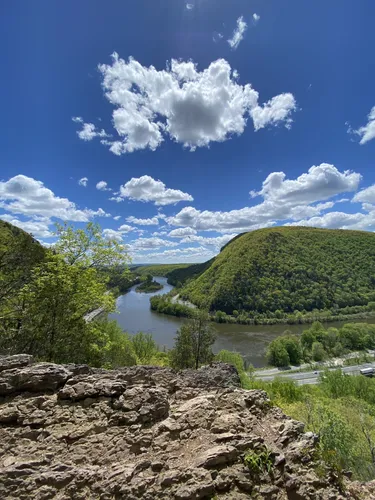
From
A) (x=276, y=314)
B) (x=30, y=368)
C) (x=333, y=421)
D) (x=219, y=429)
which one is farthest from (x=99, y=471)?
(x=276, y=314)

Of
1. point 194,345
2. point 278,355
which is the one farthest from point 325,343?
point 194,345

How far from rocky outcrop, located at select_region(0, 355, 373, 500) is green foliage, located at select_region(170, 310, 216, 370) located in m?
23.6

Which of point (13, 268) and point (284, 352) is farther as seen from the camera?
point (284, 352)

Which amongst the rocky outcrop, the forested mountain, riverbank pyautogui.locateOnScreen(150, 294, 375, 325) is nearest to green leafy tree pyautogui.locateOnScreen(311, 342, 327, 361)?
riverbank pyautogui.locateOnScreen(150, 294, 375, 325)

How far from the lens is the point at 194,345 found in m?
28.8

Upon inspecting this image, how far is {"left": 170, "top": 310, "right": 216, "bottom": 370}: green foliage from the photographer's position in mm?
28078

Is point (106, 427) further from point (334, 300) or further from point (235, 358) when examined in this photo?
point (334, 300)

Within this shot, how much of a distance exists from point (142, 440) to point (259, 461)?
7.19 ft

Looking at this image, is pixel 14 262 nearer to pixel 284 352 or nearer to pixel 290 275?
pixel 284 352

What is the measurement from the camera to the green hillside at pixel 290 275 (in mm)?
104750

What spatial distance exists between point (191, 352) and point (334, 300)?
10504cm

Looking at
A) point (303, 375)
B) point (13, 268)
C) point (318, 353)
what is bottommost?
point (303, 375)

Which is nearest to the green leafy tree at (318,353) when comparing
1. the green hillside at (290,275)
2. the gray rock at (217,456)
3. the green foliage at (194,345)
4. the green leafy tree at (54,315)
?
the green hillside at (290,275)

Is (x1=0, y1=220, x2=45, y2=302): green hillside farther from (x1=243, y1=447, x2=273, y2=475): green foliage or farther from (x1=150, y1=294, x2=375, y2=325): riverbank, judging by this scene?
(x1=150, y1=294, x2=375, y2=325): riverbank
